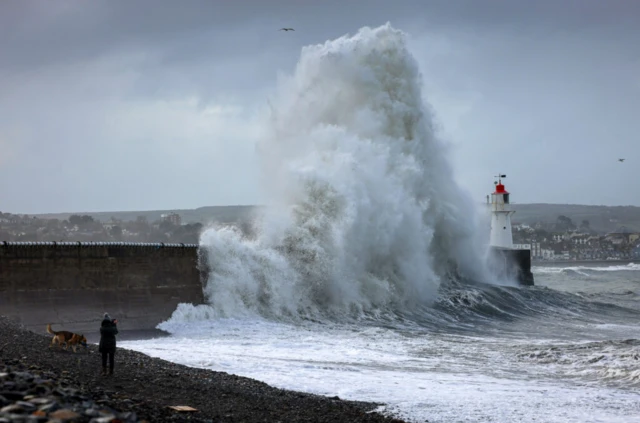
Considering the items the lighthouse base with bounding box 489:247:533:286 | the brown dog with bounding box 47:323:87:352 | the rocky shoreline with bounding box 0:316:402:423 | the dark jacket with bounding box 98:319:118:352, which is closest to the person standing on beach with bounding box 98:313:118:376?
the dark jacket with bounding box 98:319:118:352

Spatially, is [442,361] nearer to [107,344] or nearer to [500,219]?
[107,344]

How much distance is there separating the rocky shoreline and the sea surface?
79 cm

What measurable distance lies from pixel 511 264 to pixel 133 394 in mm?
28266

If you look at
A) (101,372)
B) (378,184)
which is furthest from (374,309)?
(101,372)

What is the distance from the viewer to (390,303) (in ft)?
72.4

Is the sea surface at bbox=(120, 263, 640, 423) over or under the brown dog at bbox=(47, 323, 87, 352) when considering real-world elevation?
under

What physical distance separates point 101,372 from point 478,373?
5515mm

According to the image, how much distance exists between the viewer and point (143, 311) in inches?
664

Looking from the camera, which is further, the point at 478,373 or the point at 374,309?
the point at 374,309

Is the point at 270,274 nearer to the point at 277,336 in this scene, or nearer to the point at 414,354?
the point at 277,336

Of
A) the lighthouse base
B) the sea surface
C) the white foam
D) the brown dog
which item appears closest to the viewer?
the white foam

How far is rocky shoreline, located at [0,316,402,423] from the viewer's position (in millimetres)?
5578

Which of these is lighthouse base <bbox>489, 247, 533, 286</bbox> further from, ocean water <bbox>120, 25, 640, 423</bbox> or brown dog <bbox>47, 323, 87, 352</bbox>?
brown dog <bbox>47, 323, 87, 352</bbox>

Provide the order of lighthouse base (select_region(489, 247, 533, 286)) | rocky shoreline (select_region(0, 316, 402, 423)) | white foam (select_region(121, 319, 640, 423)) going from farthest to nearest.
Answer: lighthouse base (select_region(489, 247, 533, 286)) < white foam (select_region(121, 319, 640, 423)) < rocky shoreline (select_region(0, 316, 402, 423))
